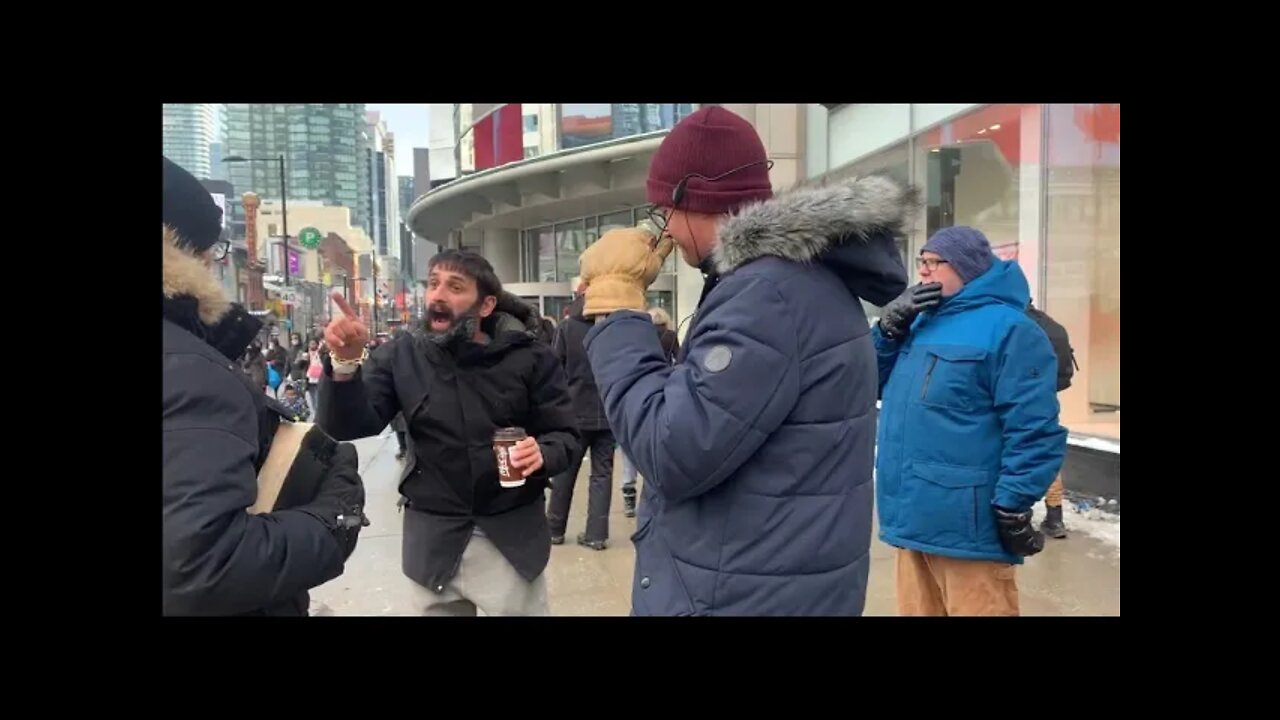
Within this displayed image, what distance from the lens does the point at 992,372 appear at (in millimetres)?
2826

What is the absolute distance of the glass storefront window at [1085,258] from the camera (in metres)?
7.60

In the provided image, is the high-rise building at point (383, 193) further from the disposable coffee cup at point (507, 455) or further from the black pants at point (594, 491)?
the disposable coffee cup at point (507, 455)

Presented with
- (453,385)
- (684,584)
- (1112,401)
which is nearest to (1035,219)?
(1112,401)

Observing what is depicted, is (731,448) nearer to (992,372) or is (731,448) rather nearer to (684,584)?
(684,584)

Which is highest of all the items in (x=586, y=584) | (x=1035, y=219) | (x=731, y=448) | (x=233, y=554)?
(x=1035, y=219)

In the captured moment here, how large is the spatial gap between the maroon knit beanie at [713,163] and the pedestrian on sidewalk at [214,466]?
3.23 feet

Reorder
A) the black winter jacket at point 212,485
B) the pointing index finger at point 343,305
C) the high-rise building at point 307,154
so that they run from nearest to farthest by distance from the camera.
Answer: the black winter jacket at point 212,485
the pointing index finger at point 343,305
the high-rise building at point 307,154

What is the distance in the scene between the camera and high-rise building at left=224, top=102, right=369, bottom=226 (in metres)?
26.3

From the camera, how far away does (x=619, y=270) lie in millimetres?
1793

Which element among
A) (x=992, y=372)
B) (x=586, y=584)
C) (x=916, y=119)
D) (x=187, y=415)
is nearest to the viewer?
Result: (x=187, y=415)

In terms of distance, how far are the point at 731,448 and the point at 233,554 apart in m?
0.97

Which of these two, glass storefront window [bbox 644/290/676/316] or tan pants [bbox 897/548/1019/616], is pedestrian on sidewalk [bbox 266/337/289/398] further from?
tan pants [bbox 897/548/1019/616]

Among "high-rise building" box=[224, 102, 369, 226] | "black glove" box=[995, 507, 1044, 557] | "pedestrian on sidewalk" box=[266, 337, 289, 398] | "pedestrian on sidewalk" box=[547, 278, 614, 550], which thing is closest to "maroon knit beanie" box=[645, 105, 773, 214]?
"black glove" box=[995, 507, 1044, 557]

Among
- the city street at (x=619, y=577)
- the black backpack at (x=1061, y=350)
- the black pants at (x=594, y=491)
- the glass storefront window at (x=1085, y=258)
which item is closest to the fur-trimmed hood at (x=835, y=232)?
the city street at (x=619, y=577)
